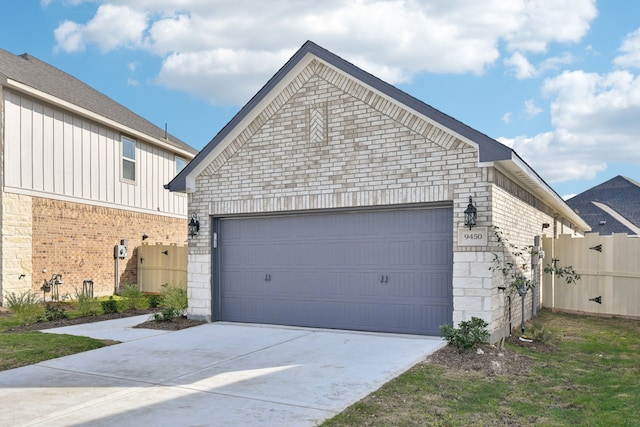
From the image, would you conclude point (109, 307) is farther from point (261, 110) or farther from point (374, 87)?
point (374, 87)

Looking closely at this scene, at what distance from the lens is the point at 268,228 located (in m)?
10.9

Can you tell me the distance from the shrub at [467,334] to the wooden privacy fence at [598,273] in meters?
5.77

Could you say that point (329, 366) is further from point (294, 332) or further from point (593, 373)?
point (593, 373)

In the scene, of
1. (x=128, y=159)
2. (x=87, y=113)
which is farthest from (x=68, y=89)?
(x=128, y=159)

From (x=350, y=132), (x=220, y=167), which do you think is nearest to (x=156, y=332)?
(x=220, y=167)

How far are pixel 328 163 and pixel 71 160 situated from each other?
32.1 feet

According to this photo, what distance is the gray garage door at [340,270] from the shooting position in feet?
30.3

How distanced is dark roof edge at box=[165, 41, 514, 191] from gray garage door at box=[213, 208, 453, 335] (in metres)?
1.30

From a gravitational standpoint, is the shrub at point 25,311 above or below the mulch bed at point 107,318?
above

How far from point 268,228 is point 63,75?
1255cm

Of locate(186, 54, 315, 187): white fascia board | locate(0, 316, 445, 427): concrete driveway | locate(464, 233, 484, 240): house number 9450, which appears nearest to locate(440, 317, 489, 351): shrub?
locate(0, 316, 445, 427): concrete driveway

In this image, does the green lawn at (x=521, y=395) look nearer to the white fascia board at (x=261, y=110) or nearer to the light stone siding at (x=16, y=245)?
the white fascia board at (x=261, y=110)

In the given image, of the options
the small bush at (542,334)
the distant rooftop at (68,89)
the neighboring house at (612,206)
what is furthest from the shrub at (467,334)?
the neighboring house at (612,206)

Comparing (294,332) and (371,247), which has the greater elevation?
(371,247)
